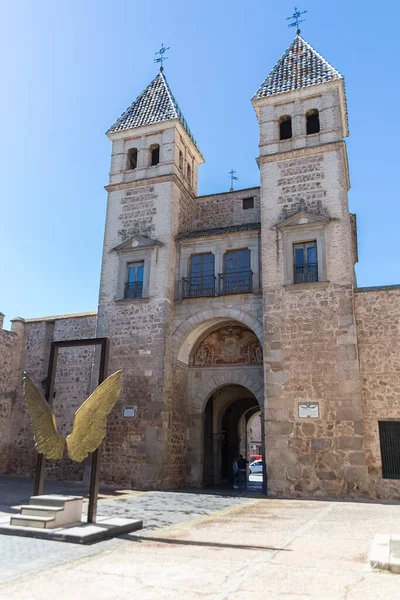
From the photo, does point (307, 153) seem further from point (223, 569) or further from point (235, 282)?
point (223, 569)

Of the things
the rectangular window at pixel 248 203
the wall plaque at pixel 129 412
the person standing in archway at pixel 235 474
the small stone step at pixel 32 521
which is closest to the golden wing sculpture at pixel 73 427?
the small stone step at pixel 32 521

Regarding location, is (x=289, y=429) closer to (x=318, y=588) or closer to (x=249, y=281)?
(x=249, y=281)

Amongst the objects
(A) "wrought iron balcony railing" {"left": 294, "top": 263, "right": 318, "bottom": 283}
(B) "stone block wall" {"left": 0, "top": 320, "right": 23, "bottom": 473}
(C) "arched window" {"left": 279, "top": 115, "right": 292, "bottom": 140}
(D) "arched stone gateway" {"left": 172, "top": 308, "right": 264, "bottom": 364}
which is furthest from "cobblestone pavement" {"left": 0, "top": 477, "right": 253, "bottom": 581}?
(C) "arched window" {"left": 279, "top": 115, "right": 292, "bottom": 140}

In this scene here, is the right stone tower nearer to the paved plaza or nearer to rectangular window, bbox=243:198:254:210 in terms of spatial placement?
rectangular window, bbox=243:198:254:210

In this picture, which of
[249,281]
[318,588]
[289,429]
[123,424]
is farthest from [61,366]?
[318,588]

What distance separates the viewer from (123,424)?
1541 centimetres

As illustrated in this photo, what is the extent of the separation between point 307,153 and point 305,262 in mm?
3730

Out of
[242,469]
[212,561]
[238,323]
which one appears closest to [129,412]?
[238,323]

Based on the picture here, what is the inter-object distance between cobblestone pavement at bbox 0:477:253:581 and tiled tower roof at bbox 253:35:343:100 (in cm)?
1346

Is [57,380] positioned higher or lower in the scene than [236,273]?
lower

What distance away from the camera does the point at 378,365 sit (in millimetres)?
13500

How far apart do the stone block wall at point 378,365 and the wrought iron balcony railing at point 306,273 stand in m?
1.39

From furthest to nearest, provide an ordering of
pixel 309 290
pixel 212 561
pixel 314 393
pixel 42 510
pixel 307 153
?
pixel 307 153
pixel 309 290
pixel 314 393
pixel 42 510
pixel 212 561

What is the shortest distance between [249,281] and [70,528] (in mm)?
10612
